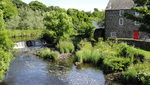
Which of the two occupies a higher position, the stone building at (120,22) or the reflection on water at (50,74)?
the stone building at (120,22)

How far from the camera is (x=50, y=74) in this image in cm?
2261

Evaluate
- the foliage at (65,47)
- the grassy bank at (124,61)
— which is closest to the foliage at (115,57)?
the grassy bank at (124,61)

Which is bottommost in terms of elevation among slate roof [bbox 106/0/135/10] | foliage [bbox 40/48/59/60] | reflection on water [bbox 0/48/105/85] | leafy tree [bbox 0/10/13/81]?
reflection on water [bbox 0/48/105/85]

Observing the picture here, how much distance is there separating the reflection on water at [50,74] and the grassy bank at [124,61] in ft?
4.84

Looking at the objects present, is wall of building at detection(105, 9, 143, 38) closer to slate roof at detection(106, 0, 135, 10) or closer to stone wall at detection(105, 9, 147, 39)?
stone wall at detection(105, 9, 147, 39)

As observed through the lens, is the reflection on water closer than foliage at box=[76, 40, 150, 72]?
Yes

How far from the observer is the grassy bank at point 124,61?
18.8 meters

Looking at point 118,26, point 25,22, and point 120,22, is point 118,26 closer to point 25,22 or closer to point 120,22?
point 120,22

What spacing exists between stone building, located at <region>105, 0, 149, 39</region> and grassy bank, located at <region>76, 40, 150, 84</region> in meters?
11.9

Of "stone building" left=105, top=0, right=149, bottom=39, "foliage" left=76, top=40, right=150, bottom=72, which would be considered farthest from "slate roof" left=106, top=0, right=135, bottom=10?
"foliage" left=76, top=40, right=150, bottom=72

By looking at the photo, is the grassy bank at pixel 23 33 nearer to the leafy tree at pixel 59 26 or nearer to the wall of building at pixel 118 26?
the leafy tree at pixel 59 26

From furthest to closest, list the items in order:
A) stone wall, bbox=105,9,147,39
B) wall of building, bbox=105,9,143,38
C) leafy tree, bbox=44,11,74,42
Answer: wall of building, bbox=105,9,143,38, stone wall, bbox=105,9,147,39, leafy tree, bbox=44,11,74,42

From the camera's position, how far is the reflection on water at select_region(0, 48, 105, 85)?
66.0ft

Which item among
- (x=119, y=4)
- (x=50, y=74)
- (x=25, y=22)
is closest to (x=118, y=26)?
(x=119, y=4)
